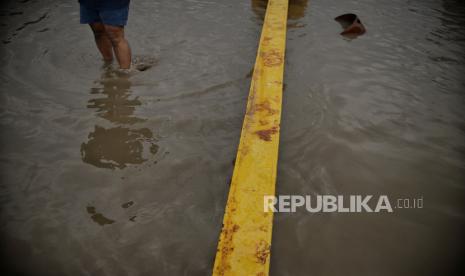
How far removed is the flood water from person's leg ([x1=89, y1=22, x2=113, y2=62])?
0.58ft

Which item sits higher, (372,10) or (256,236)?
(372,10)

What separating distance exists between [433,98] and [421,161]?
3.00ft

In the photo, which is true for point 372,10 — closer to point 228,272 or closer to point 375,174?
point 375,174

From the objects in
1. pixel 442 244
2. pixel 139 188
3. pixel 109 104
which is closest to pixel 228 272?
pixel 139 188

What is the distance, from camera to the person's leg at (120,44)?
2508mm

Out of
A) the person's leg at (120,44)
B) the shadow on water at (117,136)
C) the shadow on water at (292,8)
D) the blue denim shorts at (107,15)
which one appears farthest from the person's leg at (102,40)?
the shadow on water at (292,8)

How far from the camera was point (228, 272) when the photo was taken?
3.06 feet

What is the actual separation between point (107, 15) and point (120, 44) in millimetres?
289

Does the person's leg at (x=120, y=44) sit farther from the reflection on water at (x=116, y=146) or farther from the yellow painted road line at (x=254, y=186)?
the yellow painted road line at (x=254, y=186)

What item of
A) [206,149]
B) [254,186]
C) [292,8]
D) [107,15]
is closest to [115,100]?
[107,15]

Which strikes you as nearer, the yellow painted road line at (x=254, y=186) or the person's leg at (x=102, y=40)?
the yellow painted road line at (x=254, y=186)

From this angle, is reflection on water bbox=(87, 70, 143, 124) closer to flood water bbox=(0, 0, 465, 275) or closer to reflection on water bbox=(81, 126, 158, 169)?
flood water bbox=(0, 0, 465, 275)

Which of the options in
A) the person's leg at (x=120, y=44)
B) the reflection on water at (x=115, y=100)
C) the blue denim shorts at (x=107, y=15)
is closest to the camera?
the reflection on water at (x=115, y=100)

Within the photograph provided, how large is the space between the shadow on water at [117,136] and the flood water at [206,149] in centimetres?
1
